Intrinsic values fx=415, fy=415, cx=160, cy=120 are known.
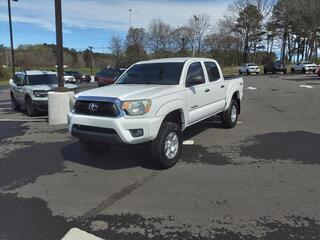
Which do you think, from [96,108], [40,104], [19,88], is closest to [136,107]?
[96,108]

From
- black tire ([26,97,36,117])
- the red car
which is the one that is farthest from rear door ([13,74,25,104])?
the red car

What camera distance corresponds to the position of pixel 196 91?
841 centimetres

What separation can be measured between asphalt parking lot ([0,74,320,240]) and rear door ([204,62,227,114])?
0.75m

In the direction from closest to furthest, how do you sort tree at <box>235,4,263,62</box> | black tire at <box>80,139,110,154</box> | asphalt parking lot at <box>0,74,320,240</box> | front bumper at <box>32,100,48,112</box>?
asphalt parking lot at <box>0,74,320,240</box>
black tire at <box>80,139,110,154</box>
front bumper at <box>32,100,48,112</box>
tree at <box>235,4,263,62</box>

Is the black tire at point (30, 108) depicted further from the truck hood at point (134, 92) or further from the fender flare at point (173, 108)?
the fender flare at point (173, 108)

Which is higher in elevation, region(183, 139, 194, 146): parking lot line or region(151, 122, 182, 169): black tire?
region(151, 122, 182, 169): black tire

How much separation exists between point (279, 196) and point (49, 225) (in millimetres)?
3034

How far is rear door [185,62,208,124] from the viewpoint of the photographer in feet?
26.8

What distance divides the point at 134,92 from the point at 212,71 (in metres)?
3.23

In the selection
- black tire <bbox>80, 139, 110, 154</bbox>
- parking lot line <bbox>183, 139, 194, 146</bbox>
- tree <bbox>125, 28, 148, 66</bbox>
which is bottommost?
parking lot line <bbox>183, 139, 194, 146</bbox>

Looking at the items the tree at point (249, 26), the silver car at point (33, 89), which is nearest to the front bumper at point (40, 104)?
the silver car at point (33, 89)

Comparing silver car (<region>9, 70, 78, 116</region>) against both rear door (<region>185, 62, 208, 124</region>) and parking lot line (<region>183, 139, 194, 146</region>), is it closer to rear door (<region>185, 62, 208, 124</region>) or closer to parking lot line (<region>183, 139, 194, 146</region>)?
parking lot line (<region>183, 139, 194, 146</region>)

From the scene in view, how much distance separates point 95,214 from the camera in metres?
5.19

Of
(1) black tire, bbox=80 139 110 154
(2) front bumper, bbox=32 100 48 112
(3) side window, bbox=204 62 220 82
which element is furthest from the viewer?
(2) front bumper, bbox=32 100 48 112
